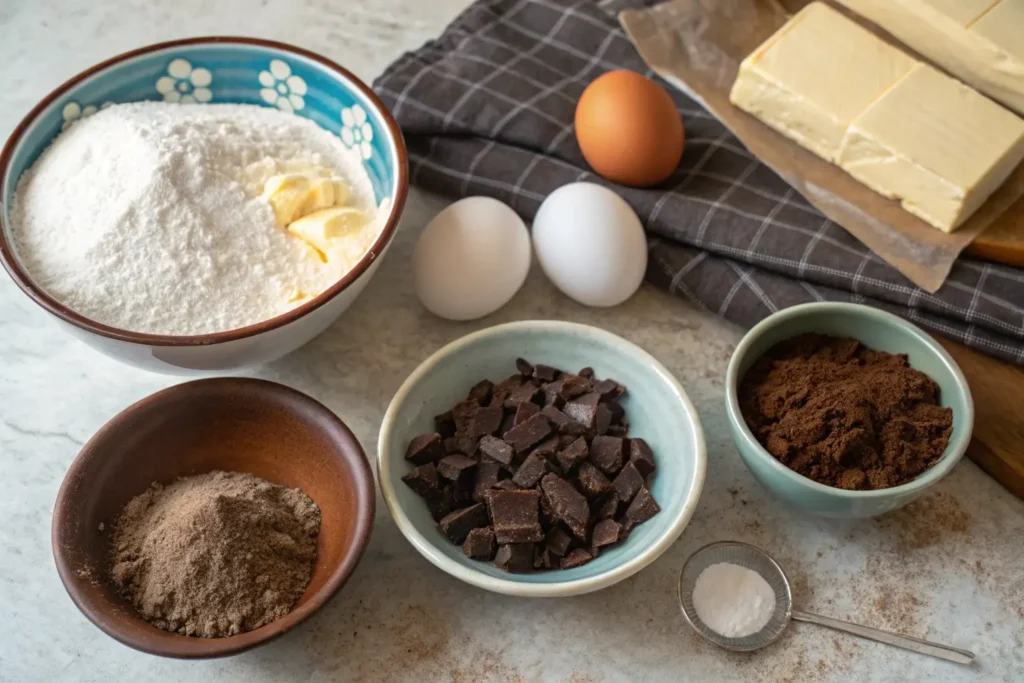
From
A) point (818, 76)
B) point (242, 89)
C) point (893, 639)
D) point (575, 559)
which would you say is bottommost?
point (893, 639)

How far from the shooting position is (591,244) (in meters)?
1.39

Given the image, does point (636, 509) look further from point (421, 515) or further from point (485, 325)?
point (485, 325)

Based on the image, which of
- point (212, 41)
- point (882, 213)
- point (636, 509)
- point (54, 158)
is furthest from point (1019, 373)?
point (54, 158)

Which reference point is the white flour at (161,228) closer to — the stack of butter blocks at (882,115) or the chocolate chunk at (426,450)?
the chocolate chunk at (426,450)

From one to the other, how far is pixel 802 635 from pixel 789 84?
2.95 feet

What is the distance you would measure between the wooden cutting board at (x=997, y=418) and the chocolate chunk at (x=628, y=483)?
1.66 ft

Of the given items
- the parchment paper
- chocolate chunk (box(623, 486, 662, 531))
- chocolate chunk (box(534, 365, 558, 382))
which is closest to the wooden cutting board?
the parchment paper

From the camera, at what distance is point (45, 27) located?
6.21 ft

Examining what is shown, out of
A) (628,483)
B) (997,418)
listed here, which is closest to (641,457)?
(628,483)

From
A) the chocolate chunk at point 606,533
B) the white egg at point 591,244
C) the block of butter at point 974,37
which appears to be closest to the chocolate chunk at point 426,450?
the chocolate chunk at point 606,533

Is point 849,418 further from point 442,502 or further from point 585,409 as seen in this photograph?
point 442,502

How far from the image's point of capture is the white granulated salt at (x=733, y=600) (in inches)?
45.5

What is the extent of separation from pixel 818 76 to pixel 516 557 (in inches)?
38.6

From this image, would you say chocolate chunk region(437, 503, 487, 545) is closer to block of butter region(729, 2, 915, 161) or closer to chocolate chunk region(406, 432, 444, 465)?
chocolate chunk region(406, 432, 444, 465)
